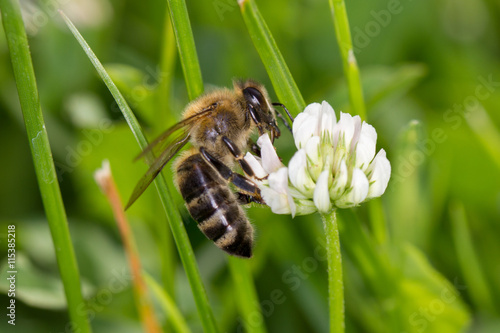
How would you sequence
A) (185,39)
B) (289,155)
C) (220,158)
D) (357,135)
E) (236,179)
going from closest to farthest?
(357,135)
(185,39)
(236,179)
(220,158)
(289,155)

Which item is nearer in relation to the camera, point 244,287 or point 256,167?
point 256,167

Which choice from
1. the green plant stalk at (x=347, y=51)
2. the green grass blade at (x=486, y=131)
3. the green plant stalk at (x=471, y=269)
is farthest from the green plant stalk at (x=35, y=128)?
the green grass blade at (x=486, y=131)

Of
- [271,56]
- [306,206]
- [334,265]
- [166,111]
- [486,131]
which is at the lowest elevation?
[334,265]

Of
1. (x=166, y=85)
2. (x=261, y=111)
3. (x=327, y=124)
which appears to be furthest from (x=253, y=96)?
(x=327, y=124)

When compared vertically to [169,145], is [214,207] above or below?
below

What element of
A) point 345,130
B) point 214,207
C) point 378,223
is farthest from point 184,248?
point 378,223

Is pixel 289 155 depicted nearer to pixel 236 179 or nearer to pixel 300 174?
pixel 236 179

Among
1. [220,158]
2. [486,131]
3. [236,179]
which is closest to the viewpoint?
[236,179]
